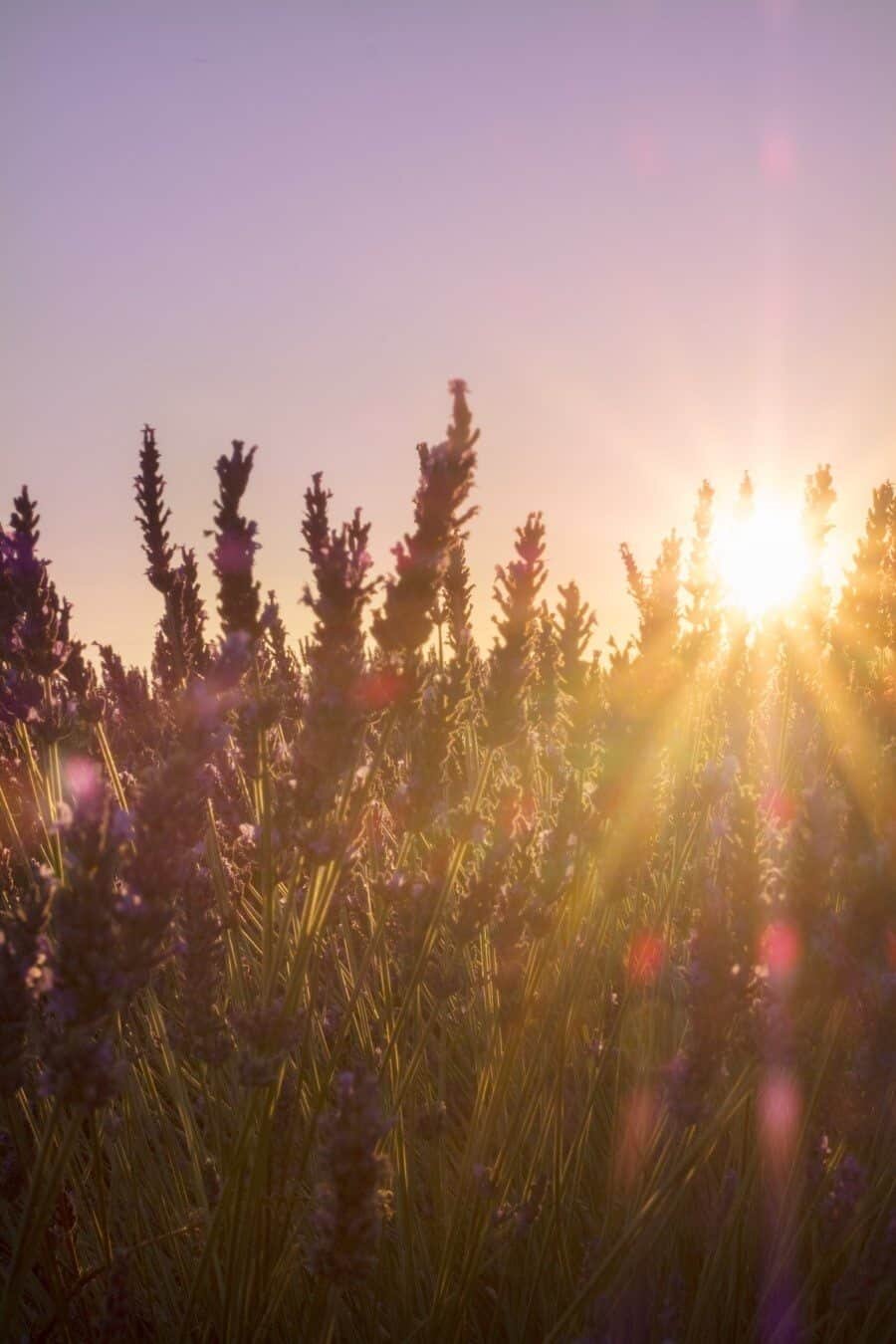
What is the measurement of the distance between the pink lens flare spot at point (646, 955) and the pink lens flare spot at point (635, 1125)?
371 mm

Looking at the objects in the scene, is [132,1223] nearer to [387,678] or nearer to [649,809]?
[387,678]

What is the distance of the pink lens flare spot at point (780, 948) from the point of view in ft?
4.83

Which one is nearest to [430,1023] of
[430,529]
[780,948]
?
[780,948]

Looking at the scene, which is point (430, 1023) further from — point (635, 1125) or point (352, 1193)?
point (635, 1125)

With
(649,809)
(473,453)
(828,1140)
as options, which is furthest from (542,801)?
(473,453)

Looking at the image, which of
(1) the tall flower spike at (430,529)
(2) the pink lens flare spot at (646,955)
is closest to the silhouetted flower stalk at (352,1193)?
(1) the tall flower spike at (430,529)

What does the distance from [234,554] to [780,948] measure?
1.25 metres

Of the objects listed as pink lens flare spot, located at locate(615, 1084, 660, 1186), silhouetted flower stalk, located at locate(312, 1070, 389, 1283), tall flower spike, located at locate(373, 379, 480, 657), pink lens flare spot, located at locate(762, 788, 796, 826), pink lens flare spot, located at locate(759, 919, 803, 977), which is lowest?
pink lens flare spot, located at locate(615, 1084, 660, 1186)

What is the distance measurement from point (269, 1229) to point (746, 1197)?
3.72 feet

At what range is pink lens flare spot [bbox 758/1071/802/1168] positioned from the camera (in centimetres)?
192

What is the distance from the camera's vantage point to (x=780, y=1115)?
205 cm

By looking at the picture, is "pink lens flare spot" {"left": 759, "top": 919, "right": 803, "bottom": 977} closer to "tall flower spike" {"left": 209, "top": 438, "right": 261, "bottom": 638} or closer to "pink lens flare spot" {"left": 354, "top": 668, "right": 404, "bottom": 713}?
"pink lens flare spot" {"left": 354, "top": 668, "right": 404, "bottom": 713}

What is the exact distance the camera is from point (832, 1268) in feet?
6.81

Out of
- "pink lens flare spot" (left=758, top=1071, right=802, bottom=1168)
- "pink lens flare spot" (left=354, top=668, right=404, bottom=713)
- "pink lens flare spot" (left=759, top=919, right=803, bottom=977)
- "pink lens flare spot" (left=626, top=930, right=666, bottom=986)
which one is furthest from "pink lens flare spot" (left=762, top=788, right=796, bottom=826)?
"pink lens flare spot" (left=354, top=668, right=404, bottom=713)
